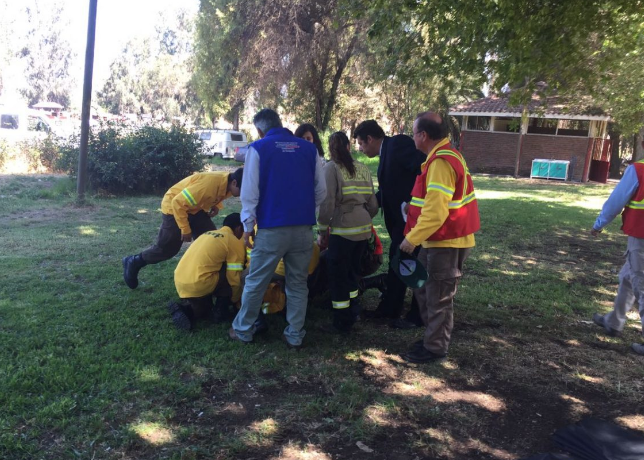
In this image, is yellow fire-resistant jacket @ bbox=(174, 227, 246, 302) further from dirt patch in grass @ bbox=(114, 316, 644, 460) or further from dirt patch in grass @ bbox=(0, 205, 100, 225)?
dirt patch in grass @ bbox=(0, 205, 100, 225)

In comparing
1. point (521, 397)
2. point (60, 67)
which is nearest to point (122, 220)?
point (521, 397)

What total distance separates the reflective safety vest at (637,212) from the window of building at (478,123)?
24180mm

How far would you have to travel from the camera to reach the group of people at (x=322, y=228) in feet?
12.6

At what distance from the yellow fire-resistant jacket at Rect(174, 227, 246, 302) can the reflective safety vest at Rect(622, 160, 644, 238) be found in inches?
130

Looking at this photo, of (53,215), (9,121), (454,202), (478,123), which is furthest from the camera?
(478,123)

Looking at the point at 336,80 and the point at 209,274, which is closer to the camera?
the point at 209,274

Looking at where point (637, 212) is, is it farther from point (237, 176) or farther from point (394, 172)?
point (237, 176)

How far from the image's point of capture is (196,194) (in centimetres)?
485

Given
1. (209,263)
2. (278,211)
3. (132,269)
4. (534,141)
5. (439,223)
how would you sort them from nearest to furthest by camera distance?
(439,223)
(278,211)
(209,263)
(132,269)
(534,141)

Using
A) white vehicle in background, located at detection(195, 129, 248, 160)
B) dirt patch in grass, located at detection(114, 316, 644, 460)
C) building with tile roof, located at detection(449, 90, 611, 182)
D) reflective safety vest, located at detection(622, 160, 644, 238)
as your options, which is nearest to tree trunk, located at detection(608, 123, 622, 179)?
building with tile roof, located at detection(449, 90, 611, 182)

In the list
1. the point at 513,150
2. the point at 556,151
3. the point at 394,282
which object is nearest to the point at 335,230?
the point at 394,282

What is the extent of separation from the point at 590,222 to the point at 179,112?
2384 inches

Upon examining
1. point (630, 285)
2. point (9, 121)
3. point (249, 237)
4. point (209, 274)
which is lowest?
point (209, 274)

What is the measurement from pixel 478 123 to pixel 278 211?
26017 millimetres
